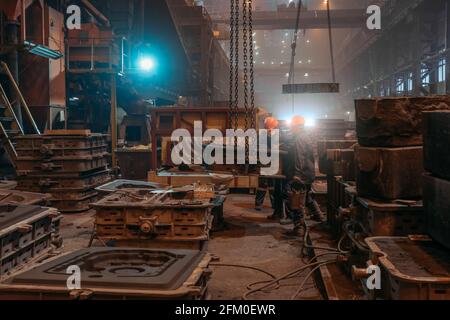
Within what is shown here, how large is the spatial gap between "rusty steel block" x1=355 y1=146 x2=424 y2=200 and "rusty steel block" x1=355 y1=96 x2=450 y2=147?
0.09 metres

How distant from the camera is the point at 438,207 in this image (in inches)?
121

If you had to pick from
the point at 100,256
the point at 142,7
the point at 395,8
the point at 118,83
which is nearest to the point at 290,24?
the point at 395,8

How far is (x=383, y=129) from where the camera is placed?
4043mm

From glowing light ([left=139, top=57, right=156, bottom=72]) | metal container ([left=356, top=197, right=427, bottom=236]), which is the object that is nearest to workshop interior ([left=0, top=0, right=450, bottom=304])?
metal container ([left=356, top=197, right=427, bottom=236])

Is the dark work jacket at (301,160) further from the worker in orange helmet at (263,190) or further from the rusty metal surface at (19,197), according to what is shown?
the rusty metal surface at (19,197)

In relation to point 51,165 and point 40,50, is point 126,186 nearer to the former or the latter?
point 51,165

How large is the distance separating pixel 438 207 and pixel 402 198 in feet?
3.10

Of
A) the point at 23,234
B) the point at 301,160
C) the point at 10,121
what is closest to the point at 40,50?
the point at 10,121

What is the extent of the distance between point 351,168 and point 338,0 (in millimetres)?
44928

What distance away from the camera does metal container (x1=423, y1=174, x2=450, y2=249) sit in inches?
116

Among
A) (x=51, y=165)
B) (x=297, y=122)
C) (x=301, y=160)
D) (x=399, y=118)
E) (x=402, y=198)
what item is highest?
(x=297, y=122)

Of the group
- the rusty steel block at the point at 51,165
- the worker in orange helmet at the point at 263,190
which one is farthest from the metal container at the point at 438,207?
the rusty steel block at the point at 51,165

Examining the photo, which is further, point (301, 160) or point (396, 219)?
point (301, 160)

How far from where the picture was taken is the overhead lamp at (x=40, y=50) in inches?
439
